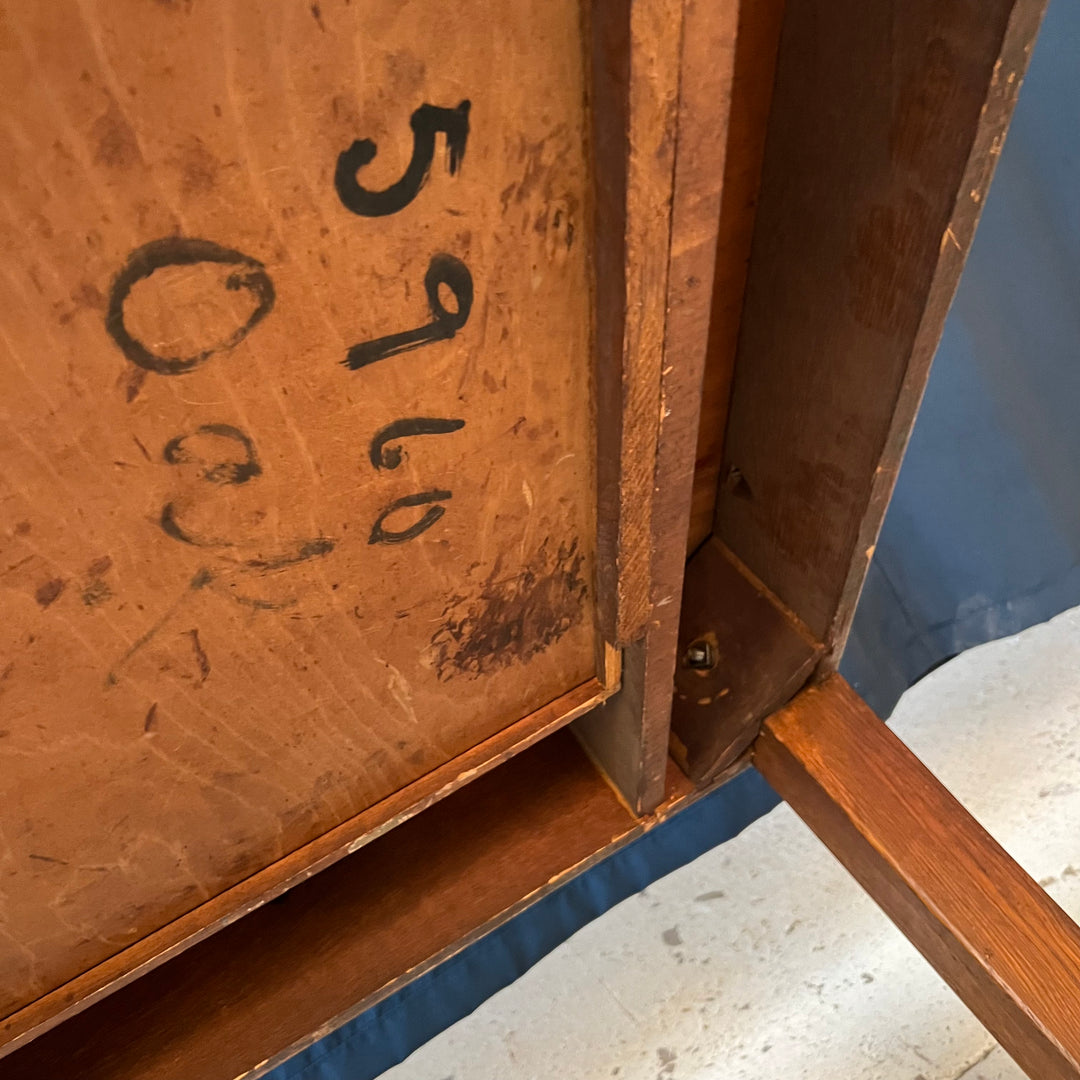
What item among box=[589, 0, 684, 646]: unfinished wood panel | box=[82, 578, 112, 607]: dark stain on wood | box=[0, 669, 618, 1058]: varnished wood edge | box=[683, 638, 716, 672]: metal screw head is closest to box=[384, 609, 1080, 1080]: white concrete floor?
box=[683, 638, 716, 672]: metal screw head

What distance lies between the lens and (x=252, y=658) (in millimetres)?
445

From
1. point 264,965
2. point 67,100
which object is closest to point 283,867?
point 264,965

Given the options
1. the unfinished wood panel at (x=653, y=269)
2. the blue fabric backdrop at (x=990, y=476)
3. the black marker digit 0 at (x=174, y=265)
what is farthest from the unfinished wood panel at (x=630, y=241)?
the blue fabric backdrop at (x=990, y=476)

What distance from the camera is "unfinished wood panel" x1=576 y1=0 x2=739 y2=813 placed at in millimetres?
314

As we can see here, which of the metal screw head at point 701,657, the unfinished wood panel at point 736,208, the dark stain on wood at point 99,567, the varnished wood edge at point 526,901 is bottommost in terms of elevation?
the varnished wood edge at point 526,901

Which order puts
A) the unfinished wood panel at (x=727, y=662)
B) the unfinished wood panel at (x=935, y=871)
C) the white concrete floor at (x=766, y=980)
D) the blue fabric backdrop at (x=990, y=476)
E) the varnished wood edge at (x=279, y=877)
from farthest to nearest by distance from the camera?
the blue fabric backdrop at (x=990, y=476), the white concrete floor at (x=766, y=980), the unfinished wood panel at (x=727, y=662), the unfinished wood panel at (x=935, y=871), the varnished wood edge at (x=279, y=877)

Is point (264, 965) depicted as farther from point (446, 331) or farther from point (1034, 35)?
point (1034, 35)

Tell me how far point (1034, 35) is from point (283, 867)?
1.93 ft

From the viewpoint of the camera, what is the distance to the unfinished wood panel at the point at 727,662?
2.49 ft

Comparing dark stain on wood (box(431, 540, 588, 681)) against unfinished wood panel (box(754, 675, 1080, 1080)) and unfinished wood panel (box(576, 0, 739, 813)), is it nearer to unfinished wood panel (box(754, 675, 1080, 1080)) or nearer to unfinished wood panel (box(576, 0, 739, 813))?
unfinished wood panel (box(576, 0, 739, 813))

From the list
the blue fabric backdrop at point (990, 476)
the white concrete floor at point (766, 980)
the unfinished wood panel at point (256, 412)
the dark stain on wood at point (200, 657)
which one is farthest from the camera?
the blue fabric backdrop at point (990, 476)

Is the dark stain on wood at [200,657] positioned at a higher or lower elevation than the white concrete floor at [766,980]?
higher

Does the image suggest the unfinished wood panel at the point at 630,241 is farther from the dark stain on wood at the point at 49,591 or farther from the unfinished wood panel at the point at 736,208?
the dark stain on wood at the point at 49,591

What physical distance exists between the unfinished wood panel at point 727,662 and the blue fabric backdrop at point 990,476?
277mm
